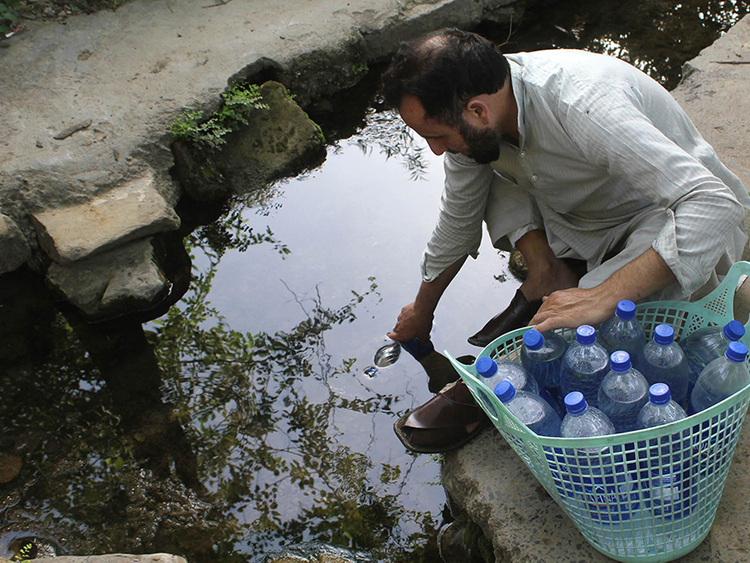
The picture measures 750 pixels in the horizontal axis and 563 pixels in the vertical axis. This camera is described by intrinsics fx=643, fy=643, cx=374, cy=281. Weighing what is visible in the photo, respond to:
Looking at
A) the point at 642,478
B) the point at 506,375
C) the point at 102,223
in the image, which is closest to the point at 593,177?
the point at 506,375

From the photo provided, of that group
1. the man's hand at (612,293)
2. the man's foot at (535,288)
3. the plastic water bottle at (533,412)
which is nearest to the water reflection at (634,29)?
the man's foot at (535,288)

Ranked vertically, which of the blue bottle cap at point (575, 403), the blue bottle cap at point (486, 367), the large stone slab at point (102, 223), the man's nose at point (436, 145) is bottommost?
the large stone slab at point (102, 223)

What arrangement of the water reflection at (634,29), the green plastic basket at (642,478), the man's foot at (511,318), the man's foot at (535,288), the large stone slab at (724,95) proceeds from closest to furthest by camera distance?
the green plastic basket at (642,478) → the man's foot at (535,288) → the man's foot at (511,318) → the large stone slab at (724,95) → the water reflection at (634,29)

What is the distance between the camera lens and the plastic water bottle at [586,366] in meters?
1.81

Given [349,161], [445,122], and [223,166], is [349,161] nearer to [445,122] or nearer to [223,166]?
[223,166]

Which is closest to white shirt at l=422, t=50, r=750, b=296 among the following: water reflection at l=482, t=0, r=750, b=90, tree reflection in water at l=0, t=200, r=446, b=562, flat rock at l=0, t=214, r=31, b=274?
tree reflection in water at l=0, t=200, r=446, b=562

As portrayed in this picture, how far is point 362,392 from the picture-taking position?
278cm

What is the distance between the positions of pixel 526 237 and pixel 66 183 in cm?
248

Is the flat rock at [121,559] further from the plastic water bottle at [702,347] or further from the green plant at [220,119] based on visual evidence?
the green plant at [220,119]

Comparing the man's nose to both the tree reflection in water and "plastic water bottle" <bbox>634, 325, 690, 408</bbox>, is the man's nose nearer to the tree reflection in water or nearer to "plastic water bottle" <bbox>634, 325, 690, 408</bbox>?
"plastic water bottle" <bbox>634, 325, 690, 408</bbox>

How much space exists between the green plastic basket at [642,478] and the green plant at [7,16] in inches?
168

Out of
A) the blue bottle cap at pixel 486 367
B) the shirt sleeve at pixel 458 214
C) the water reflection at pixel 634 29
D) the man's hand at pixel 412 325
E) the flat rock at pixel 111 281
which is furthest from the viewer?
the water reflection at pixel 634 29

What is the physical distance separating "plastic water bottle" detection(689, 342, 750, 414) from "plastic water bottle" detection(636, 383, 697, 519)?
0.50 ft

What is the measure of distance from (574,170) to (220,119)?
258cm
